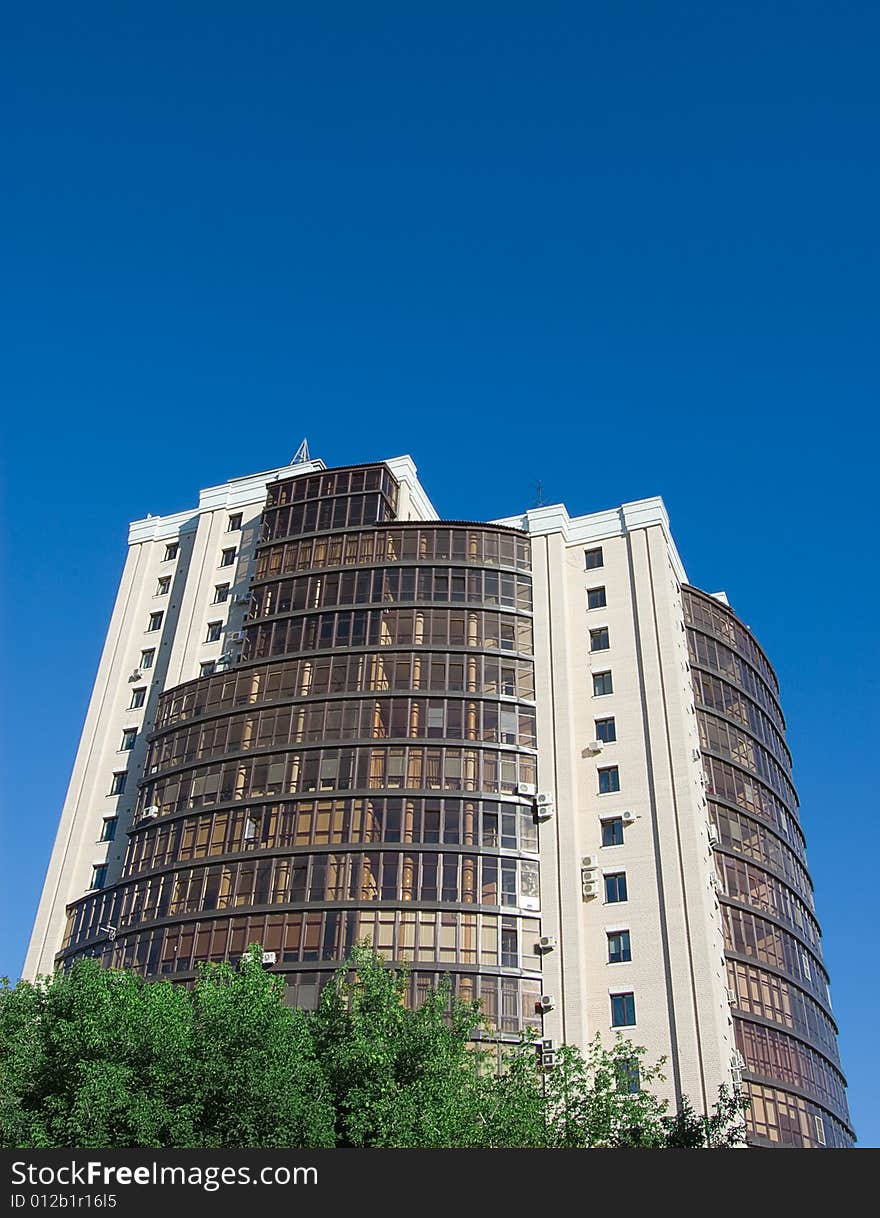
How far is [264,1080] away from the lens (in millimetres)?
28516

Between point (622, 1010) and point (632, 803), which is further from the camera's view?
point (632, 803)

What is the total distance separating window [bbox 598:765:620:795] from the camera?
4925 cm

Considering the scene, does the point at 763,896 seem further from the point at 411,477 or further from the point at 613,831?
the point at 411,477

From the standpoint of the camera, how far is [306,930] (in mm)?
43812

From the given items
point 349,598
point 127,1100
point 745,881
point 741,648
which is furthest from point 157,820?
point 741,648

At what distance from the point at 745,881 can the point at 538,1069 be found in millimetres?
19869

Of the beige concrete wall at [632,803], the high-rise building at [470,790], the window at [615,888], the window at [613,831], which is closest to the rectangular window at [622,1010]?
the high-rise building at [470,790]

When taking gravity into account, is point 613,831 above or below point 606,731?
below

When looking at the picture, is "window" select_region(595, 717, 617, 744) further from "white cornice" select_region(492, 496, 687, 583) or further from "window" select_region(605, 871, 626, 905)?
"white cornice" select_region(492, 496, 687, 583)

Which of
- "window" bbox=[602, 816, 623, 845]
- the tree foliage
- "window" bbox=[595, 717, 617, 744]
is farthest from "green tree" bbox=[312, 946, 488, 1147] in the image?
"window" bbox=[595, 717, 617, 744]

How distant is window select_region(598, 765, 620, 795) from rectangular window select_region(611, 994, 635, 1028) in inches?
357

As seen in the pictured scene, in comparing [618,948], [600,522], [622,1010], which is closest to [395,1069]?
[622,1010]

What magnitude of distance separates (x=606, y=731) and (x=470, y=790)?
7.64 m

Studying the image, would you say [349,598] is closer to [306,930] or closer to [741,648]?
[306,930]
